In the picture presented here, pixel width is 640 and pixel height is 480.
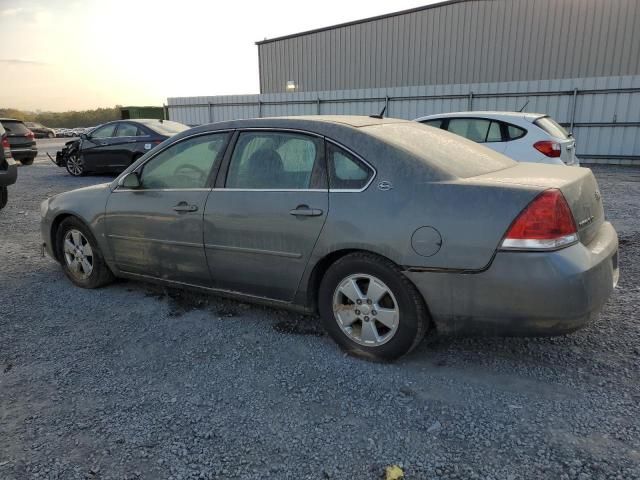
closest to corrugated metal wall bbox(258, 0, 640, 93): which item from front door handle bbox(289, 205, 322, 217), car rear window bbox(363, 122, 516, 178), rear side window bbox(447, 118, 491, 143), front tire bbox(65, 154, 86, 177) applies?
rear side window bbox(447, 118, 491, 143)

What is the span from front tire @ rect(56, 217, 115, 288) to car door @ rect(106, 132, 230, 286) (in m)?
0.33

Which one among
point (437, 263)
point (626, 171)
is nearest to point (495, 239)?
point (437, 263)

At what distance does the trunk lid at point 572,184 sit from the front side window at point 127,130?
35.8ft

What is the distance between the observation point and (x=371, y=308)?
3062 millimetres

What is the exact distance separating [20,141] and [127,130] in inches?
262

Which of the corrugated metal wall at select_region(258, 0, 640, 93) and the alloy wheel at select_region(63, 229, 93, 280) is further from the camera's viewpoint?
the corrugated metal wall at select_region(258, 0, 640, 93)

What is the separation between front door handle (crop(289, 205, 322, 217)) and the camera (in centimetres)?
316

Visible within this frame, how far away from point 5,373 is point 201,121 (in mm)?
19667


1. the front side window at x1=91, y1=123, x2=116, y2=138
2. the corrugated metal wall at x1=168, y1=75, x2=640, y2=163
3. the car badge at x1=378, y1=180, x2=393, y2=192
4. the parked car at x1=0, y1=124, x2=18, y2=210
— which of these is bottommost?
the parked car at x1=0, y1=124, x2=18, y2=210

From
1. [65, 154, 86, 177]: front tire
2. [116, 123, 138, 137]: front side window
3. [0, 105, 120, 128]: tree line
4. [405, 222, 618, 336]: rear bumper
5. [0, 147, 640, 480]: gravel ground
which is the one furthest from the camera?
[0, 105, 120, 128]: tree line

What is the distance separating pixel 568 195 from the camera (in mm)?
2756

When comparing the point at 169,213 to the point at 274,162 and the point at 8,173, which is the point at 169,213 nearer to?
the point at 274,162

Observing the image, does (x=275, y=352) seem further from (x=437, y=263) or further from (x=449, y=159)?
(x=449, y=159)

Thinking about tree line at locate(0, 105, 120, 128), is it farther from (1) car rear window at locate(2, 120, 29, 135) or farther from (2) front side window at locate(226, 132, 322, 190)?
(2) front side window at locate(226, 132, 322, 190)
